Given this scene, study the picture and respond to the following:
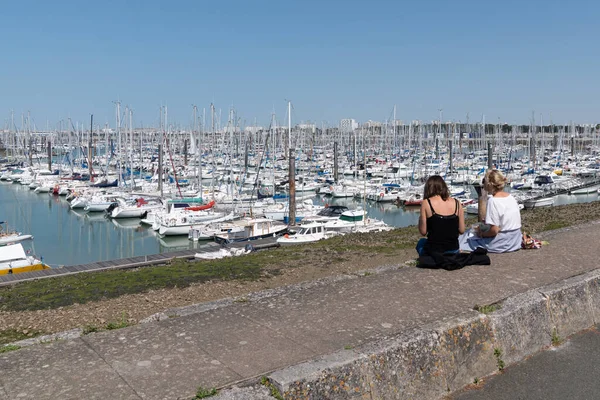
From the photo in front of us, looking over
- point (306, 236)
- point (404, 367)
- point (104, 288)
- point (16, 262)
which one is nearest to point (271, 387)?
point (404, 367)

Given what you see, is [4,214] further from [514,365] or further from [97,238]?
[514,365]

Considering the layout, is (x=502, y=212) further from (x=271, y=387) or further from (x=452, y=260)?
(x=271, y=387)

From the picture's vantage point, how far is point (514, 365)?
5016 millimetres

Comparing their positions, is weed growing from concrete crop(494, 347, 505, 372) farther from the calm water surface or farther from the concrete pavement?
the calm water surface

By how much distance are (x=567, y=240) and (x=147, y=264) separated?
15.8 meters

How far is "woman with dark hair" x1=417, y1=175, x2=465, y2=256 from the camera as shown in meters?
6.89

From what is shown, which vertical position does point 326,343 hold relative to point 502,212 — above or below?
below

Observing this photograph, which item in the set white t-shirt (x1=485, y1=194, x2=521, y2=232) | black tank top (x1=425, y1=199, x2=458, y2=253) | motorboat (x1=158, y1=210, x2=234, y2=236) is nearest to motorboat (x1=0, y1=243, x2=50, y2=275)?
motorboat (x1=158, y1=210, x2=234, y2=236)

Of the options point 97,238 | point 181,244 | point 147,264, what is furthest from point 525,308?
point 97,238

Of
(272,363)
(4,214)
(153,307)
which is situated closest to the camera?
(272,363)

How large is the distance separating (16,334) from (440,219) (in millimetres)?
5614

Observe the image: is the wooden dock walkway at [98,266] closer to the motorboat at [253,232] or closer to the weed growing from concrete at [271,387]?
the motorboat at [253,232]

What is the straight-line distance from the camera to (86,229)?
41.7 m

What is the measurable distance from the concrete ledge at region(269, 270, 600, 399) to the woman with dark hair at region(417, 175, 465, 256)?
1.36 meters
